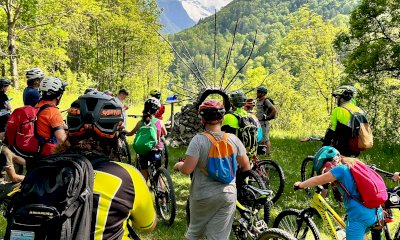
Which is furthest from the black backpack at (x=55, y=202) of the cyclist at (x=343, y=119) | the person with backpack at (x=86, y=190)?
the cyclist at (x=343, y=119)

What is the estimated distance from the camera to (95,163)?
206cm

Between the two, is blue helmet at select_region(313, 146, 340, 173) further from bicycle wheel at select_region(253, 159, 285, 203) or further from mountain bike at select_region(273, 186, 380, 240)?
bicycle wheel at select_region(253, 159, 285, 203)

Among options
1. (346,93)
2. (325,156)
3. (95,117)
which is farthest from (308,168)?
(95,117)

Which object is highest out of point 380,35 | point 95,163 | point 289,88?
point 380,35

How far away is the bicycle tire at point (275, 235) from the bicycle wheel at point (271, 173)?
2.93 meters

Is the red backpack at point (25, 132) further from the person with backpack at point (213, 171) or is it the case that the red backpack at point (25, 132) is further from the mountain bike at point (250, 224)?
the mountain bike at point (250, 224)

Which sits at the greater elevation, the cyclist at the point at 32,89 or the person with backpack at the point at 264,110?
the cyclist at the point at 32,89

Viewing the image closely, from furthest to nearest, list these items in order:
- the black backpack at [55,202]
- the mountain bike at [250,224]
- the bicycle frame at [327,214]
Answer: the mountain bike at [250,224], the bicycle frame at [327,214], the black backpack at [55,202]

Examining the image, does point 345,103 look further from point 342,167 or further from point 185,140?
point 185,140

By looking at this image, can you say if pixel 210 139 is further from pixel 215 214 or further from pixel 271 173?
pixel 271 173

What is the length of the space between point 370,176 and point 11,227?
348 cm

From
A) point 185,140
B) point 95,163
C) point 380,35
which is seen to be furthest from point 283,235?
point 380,35

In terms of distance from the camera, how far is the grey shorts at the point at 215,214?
4148 millimetres

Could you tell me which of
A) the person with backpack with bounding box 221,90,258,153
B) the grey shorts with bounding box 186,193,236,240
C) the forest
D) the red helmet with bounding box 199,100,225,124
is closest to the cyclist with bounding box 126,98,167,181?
the person with backpack with bounding box 221,90,258,153
